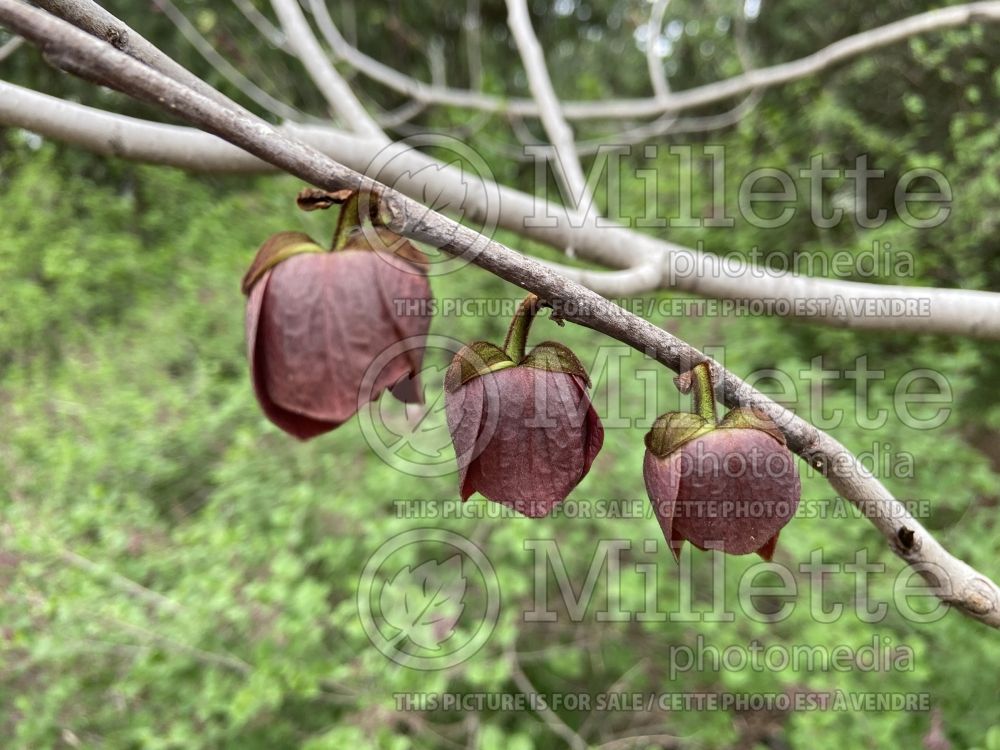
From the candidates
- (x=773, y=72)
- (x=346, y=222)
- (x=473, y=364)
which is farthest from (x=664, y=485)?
(x=773, y=72)

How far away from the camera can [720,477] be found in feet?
1.26

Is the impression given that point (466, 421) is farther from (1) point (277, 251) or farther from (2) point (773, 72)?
(2) point (773, 72)

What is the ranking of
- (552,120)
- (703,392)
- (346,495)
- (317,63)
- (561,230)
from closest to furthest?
(703,392)
(561,230)
(317,63)
(552,120)
(346,495)

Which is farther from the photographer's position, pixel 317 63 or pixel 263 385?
pixel 317 63

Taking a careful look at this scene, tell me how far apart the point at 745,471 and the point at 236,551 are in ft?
5.03

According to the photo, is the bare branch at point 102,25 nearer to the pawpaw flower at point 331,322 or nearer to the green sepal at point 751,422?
the pawpaw flower at point 331,322

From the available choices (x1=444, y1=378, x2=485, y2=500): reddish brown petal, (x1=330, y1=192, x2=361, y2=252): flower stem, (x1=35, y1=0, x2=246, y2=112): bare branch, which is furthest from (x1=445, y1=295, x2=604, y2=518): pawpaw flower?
(x1=35, y1=0, x2=246, y2=112): bare branch

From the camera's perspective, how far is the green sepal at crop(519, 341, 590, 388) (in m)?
0.40

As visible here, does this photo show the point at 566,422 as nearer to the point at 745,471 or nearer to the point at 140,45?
the point at 745,471

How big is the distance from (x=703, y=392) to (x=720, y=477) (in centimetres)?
5

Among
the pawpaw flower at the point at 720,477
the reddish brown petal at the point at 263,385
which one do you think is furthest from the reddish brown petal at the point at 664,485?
the reddish brown petal at the point at 263,385

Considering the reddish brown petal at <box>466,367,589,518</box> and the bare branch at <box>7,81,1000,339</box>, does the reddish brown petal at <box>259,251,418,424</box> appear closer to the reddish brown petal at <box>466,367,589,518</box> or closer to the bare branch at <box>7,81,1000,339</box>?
the reddish brown petal at <box>466,367,589,518</box>

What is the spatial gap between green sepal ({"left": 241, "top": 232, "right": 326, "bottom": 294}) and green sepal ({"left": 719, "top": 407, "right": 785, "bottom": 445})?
29cm

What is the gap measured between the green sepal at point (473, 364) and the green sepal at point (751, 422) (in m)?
0.14
